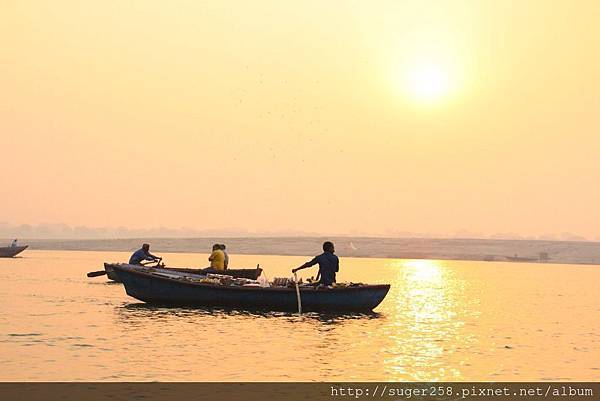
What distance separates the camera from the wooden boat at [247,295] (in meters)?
35.3

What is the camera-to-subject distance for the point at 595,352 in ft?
99.0

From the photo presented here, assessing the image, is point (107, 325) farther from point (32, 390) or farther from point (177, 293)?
point (32, 390)

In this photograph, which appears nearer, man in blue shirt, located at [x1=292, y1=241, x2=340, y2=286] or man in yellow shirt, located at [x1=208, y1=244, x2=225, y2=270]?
man in blue shirt, located at [x1=292, y1=241, x2=340, y2=286]

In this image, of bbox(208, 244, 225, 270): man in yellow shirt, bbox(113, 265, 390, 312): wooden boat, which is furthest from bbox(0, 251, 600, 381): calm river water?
bbox(208, 244, 225, 270): man in yellow shirt

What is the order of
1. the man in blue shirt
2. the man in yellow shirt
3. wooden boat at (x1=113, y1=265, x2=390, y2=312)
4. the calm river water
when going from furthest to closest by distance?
the man in yellow shirt < wooden boat at (x1=113, y1=265, x2=390, y2=312) < the man in blue shirt < the calm river water

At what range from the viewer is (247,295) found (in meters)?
35.9

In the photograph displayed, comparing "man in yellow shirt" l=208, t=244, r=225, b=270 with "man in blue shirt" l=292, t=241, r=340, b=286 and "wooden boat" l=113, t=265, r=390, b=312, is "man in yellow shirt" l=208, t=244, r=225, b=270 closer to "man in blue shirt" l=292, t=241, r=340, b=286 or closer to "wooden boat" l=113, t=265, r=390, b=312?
"wooden boat" l=113, t=265, r=390, b=312

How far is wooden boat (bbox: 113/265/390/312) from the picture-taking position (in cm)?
3534

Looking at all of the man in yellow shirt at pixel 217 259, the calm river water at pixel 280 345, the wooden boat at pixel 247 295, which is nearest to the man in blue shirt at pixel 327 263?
the wooden boat at pixel 247 295

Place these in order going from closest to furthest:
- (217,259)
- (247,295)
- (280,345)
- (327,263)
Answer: (280,345) < (327,263) < (247,295) < (217,259)

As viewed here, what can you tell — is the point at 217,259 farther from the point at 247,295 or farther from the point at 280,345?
the point at 280,345

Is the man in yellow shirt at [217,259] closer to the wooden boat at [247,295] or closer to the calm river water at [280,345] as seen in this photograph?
the wooden boat at [247,295]

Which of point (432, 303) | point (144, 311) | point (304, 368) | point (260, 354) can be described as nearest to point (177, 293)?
point (144, 311)

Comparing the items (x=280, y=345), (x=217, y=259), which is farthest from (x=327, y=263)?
(x=217, y=259)
